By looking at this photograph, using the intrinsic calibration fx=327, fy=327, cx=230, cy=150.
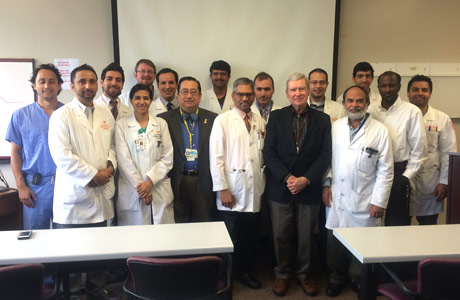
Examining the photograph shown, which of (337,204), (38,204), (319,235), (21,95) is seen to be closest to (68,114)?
(38,204)

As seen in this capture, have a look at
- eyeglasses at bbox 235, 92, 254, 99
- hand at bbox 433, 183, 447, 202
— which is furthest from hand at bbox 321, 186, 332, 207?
hand at bbox 433, 183, 447, 202

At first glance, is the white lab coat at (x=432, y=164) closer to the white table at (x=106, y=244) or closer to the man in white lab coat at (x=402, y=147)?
the man in white lab coat at (x=402, y=147)

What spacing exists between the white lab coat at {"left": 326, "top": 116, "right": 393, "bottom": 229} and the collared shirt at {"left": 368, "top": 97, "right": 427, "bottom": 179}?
313 millimetres

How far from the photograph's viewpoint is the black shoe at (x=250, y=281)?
273 cm

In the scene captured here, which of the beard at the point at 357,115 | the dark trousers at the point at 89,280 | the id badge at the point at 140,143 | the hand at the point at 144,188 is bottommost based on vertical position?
the dark trousers at the point at 89,280

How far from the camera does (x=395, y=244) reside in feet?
5.38

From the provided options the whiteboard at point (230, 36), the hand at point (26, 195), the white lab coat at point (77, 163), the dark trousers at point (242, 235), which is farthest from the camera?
the whiteboard at point (230, 36)

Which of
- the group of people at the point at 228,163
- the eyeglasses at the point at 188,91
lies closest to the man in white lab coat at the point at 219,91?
the group of people at the point at 228,163

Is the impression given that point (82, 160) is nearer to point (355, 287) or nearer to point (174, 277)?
point (174, 277)

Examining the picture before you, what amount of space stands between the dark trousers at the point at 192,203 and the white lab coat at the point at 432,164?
189 cm

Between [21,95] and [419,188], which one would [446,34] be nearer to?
[419,188]

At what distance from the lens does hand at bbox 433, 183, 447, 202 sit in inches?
116

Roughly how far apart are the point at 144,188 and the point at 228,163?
68 centimetres

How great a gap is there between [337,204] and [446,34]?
302 centimetres
